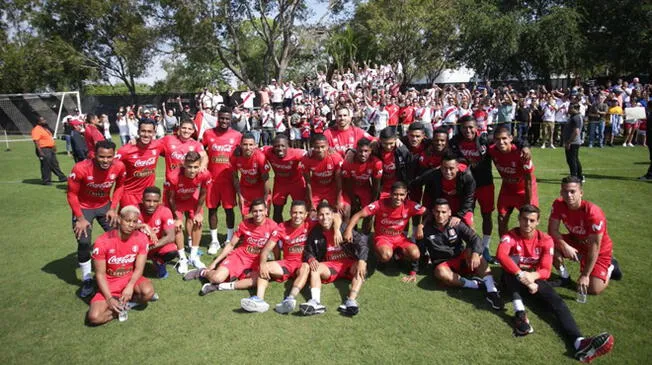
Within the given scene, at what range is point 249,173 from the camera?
6.86m

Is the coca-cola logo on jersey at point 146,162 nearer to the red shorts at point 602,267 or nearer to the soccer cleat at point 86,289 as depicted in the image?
the soccer cleat at point 86,289

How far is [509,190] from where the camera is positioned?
255 inches

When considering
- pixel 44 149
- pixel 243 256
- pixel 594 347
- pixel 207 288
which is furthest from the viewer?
pixel 44 149

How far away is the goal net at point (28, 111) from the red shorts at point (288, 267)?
89.2 ft

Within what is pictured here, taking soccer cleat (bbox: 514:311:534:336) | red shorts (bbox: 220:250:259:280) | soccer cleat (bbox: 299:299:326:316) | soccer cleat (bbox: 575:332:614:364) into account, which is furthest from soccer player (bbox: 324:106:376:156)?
soccer cleat (bbox: 575:332:614:364)

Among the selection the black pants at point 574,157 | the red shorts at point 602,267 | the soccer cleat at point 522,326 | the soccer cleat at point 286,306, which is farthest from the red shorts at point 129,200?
the black pants at point 574,157

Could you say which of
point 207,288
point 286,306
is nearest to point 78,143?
point 207,288

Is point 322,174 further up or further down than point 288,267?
further up

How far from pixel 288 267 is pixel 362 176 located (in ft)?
6.31

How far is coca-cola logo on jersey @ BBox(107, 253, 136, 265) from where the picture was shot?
5.07 metres

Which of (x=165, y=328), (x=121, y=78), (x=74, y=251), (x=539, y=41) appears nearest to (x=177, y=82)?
(x=121, y=78)

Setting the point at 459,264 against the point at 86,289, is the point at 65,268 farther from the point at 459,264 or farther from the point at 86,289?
the point at 459,264

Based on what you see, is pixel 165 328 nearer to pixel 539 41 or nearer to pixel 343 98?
pixel 343 98

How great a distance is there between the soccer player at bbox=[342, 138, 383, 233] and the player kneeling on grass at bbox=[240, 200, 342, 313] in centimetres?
108
